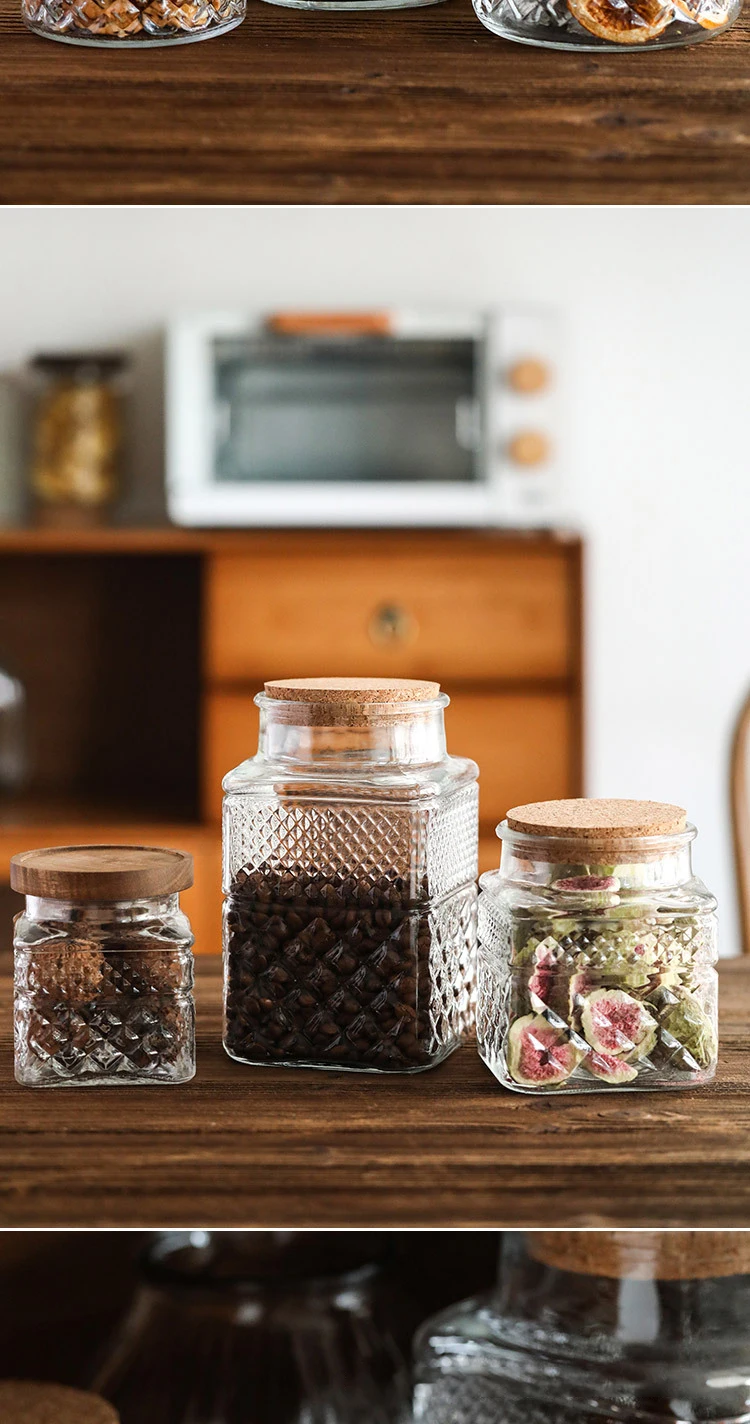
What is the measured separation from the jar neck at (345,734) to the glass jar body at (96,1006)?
0.35 ft

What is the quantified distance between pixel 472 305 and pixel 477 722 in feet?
3.24

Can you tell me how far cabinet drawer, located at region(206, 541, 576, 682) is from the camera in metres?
2.45

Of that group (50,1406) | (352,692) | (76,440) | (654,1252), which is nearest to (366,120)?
(352,692)

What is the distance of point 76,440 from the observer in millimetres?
2721

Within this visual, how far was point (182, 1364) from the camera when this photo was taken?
85 cm

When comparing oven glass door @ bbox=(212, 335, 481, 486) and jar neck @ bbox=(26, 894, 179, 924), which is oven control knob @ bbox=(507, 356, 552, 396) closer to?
oven glass door @ bbox=(212, 335, 481, 486)

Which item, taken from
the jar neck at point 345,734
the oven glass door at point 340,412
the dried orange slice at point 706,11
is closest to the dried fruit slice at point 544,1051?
the jar neck at point 345,734

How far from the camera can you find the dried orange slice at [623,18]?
0.61m

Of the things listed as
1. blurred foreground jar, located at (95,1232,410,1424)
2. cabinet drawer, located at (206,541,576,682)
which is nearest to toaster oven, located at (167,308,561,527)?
cabinet drawer, located at (206,541,576,682)

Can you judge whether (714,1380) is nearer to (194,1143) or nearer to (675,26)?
(194,1143)

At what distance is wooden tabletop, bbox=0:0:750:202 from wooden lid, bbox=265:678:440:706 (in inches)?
8.7

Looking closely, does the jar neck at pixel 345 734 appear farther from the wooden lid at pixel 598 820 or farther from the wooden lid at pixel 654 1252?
the wooden lid at pixel 654 1252

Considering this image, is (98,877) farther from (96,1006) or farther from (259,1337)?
(259,1337)

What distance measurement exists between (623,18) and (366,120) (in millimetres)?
125
